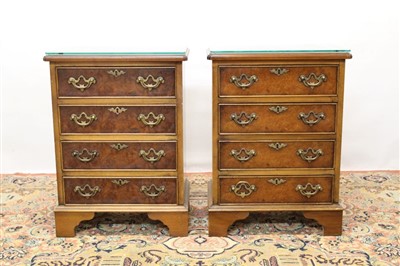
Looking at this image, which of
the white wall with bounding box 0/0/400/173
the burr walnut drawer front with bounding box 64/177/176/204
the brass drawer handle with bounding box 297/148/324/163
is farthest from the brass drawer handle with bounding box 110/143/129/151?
the white wall with bounding box 0/0/400/173

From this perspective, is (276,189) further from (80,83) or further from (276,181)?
(80,83)

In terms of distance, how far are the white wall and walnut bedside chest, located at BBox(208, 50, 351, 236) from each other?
95 cm

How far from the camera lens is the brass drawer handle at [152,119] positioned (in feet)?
8.76

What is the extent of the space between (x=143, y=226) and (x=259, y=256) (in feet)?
2.23

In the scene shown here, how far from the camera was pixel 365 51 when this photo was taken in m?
3.76

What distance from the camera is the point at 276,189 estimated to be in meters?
2.75

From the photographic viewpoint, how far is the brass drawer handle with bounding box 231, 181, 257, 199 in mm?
2742

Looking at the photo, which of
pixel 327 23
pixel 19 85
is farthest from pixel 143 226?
pixel 327 23

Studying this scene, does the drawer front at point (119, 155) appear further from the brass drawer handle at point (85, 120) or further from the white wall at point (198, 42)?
the white wall at point (198, 42)

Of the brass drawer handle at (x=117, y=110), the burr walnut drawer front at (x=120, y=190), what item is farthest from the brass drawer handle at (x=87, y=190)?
the brass drawer handle at (x=117, y=110)

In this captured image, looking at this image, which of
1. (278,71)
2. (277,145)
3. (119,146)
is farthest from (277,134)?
(119,146)

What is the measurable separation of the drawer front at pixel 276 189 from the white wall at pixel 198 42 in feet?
3.61

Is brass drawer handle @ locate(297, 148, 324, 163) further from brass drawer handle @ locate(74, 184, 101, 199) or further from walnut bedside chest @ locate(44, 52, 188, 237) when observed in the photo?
brass drawer handle @ locate(74, 184, 101, 199)

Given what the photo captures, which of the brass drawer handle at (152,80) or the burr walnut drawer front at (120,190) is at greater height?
the brass drawer handle at (152,80)
